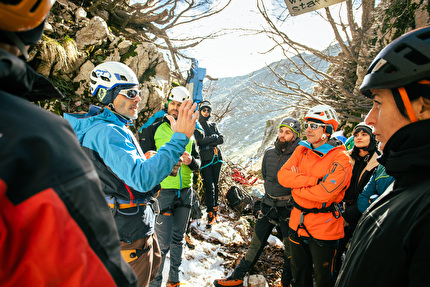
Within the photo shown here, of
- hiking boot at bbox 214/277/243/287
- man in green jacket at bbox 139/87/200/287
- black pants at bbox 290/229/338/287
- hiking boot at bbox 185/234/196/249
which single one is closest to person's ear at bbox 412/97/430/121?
black pants at bbox 290/229/338/287

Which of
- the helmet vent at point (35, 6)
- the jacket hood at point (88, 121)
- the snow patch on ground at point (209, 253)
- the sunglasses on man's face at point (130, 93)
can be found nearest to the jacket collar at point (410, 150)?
the helmet vent at point (35, 6)

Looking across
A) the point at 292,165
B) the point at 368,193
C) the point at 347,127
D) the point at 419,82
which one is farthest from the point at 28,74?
the point at 347,127

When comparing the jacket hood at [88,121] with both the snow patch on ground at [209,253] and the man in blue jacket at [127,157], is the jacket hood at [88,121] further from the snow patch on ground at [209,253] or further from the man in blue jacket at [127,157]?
the snow patch on ground at [209,253]

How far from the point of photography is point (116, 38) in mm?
6457

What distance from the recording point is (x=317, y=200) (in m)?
2.96

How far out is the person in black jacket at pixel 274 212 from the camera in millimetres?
3824

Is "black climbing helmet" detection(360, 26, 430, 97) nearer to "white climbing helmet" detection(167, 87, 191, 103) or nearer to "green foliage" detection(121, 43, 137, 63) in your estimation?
"white climbing helmet" detection(167, 87, 191, 103)

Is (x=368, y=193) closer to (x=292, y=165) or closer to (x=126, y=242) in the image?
(x=292, y=165)

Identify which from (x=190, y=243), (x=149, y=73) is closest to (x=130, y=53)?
(x=149, y=73)

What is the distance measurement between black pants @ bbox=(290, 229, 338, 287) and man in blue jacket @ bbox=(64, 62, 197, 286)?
1.96m

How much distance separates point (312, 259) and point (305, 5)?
409cm

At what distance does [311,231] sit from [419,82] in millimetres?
2350

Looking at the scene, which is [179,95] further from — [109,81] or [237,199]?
[237,199]

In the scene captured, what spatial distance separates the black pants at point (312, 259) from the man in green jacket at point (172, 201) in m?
1.75
